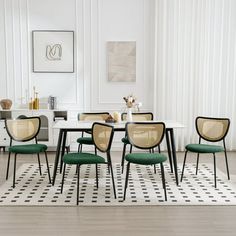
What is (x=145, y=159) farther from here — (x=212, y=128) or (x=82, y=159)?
(x=212, y=128)

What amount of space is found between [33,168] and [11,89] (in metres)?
1.94

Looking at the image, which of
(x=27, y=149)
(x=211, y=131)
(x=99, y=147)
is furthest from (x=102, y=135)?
(x=211, y=131)

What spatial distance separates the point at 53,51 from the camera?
676 centimetres

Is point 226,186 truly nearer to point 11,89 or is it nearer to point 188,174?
point 188,174

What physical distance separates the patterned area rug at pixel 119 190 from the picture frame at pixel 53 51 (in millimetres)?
2123

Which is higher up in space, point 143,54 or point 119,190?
point 143,54

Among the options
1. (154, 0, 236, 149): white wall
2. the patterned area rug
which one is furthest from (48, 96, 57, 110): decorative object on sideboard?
(154, 0, 236, 149): white wall

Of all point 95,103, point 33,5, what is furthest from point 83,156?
point 33,5

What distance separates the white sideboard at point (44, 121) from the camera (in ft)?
21.3

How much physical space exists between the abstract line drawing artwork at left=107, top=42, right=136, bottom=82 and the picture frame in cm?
67

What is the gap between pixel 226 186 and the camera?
15.2 ft

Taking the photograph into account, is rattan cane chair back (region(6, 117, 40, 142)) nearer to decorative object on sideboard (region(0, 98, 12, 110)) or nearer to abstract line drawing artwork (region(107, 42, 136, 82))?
decorative object on sideboard (region(0, 98, 12, 110))

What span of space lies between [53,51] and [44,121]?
1220 mm

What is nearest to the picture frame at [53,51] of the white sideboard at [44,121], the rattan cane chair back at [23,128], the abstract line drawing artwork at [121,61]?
the abstract line drawing artwork at [121,61]
